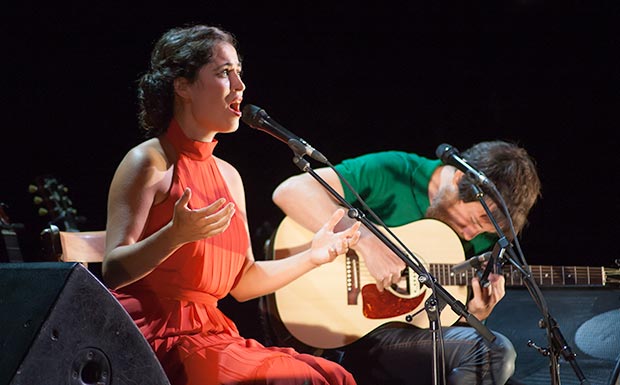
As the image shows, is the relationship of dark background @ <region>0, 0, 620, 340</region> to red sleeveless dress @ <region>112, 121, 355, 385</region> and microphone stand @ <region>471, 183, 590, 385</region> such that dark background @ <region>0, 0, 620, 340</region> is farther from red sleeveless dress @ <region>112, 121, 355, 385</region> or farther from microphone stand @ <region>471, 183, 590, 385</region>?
microphone stand @ <region>471, 183, 590, 385</region>

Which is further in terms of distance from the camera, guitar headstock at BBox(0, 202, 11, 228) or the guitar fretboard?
guitar headstock at BBox(0, 202, 11, 228)

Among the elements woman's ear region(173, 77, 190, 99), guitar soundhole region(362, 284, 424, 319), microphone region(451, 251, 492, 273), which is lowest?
guitar soundhole region(362, 284, 424, 319)

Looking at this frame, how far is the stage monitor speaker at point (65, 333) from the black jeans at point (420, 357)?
153cm

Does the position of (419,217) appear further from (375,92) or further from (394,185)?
(375,92)

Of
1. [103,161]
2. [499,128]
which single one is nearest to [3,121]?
[103,161]

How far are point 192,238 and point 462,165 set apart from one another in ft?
3.73

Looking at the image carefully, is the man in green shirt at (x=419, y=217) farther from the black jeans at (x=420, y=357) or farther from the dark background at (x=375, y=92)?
the dark background at (x=375, y=92)

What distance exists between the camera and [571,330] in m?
3.68

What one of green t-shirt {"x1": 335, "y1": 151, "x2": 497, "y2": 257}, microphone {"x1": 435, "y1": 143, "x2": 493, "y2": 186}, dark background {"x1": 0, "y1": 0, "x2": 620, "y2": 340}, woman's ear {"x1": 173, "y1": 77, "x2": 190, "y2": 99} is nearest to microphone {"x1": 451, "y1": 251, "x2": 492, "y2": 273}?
microphone {"x1": 435, "y1": 143, "x2": 493, "y2": 186}

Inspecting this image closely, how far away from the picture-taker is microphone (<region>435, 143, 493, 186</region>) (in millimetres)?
2703

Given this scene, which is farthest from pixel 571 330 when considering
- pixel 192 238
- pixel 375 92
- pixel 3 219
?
pixel 3 219

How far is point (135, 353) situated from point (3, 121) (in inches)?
100

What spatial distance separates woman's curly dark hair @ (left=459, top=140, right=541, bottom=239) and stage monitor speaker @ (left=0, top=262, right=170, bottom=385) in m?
2.15

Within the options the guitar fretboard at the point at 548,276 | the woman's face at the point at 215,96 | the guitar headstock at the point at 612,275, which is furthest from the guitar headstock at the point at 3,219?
the guitar headstock at the point at 612,275
